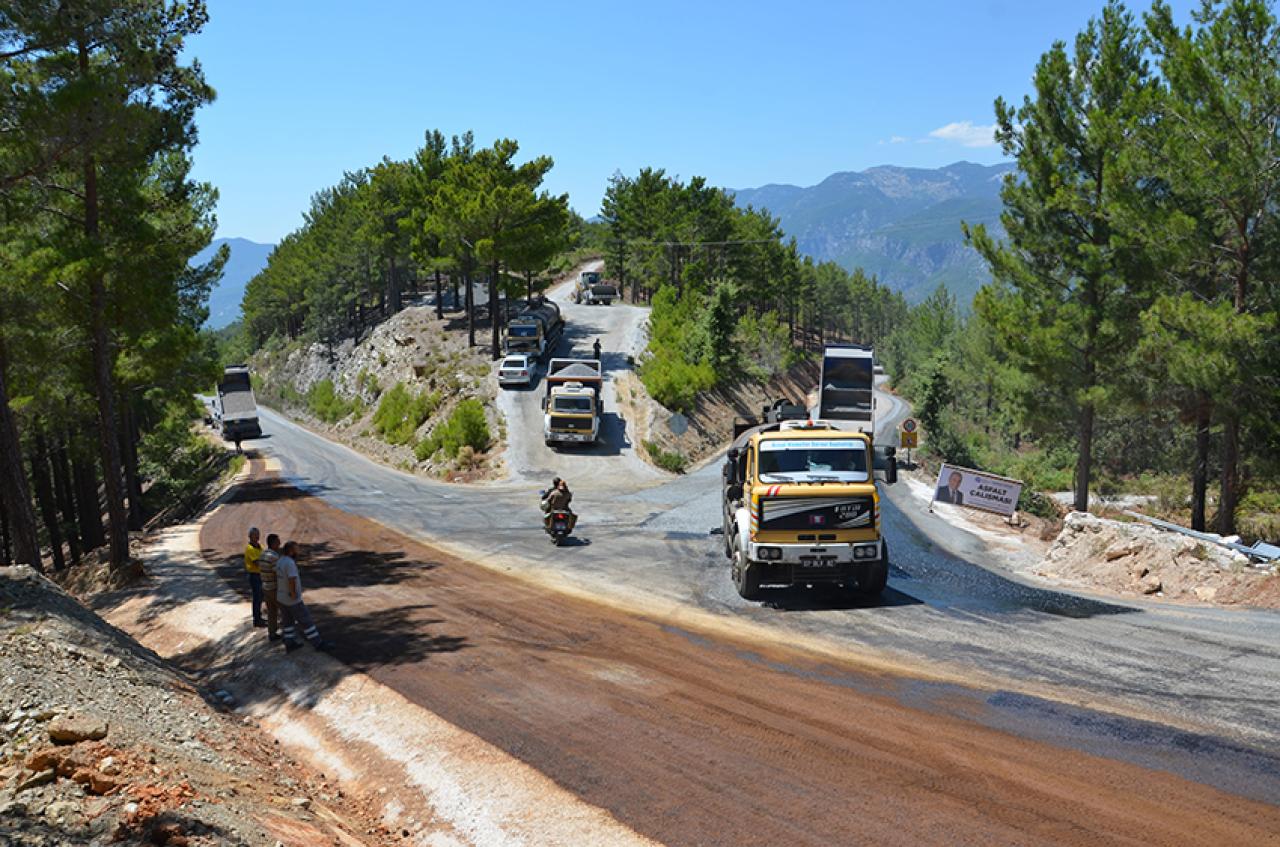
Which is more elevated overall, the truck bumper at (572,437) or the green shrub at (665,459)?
the truck bumper at (572,437)

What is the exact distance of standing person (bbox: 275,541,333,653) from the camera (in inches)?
521

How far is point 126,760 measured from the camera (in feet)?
24.2

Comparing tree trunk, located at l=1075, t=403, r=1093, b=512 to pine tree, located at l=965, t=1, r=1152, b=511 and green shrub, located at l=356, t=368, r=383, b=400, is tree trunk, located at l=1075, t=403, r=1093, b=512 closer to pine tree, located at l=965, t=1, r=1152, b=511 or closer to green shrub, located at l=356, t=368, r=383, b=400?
pine tree, located at l=965, t=1, r=1152, b=511

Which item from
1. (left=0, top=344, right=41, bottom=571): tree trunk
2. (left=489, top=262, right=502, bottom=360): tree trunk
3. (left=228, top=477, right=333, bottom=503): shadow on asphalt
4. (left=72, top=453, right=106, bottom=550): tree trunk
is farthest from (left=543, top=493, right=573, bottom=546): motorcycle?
(left=489, top=262, right=502, bottom=360): tree trunk

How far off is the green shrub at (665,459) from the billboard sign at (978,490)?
14118 millimetres

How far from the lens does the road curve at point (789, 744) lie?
7254 mm

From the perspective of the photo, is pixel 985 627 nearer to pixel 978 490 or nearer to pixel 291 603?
pixel 291 603

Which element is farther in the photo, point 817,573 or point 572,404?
point 572,404

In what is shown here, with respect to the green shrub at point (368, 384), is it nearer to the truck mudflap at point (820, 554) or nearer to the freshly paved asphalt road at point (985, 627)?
the freshly paved asphalt road at point (985, 627)

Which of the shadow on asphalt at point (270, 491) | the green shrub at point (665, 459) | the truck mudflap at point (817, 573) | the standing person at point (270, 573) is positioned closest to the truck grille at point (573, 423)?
the green shrub at point (665, 459)

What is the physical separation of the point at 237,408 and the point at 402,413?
52.9 ft

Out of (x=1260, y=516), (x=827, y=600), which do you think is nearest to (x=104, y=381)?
(x=827, y=600)

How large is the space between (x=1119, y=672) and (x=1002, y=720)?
268cm

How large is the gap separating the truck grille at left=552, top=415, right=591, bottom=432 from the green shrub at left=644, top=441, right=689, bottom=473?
124 inches
